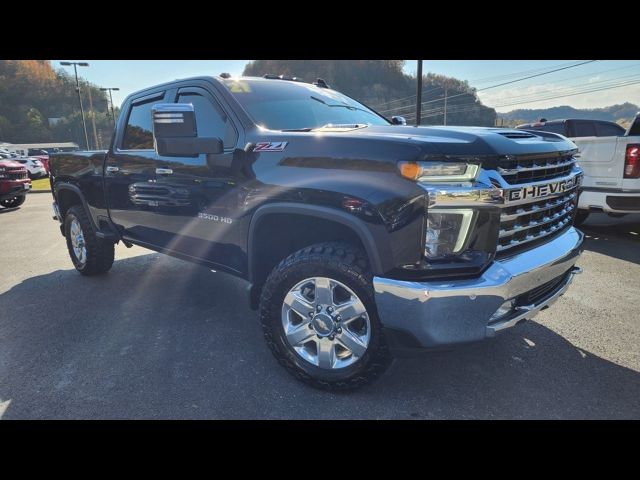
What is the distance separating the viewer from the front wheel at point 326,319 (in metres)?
2.45

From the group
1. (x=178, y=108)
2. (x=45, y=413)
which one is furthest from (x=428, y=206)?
(x=45, y=413)

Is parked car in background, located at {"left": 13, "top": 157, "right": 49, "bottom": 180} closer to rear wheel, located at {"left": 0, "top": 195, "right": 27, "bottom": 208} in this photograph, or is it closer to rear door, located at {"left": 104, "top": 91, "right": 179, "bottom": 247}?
rear wheel, located at {"left": 0, "top": 195, "right": 27, "bottom": 208}

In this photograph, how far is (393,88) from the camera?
324 feet

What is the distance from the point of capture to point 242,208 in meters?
2.98

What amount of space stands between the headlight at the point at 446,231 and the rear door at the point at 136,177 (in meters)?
2.39

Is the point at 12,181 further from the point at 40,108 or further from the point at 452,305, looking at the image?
the point at 40,108

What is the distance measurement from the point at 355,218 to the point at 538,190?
1.09 meters

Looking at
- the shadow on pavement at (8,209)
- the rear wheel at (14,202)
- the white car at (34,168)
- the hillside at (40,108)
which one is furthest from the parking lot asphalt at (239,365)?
the hillside at (40,108)

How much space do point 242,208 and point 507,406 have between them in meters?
2.03

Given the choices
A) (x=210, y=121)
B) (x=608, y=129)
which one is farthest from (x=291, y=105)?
(x=608, y=129)

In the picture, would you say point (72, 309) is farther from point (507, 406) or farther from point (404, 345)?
point (507, 406)

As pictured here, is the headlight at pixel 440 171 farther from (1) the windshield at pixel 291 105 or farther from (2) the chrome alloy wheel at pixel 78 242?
(2) the chrome alloy wheel at pixel 78 242

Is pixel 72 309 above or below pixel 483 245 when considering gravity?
below

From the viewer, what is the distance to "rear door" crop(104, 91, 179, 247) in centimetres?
382
